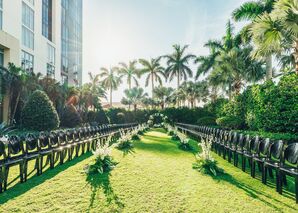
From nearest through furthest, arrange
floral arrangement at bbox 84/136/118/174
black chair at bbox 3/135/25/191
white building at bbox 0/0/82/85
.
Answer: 1. black chair at bbox 3/135/25/191
2. floral arrangement at bbox 84/136/118/174
3. white building at bbox 0/0/82/85

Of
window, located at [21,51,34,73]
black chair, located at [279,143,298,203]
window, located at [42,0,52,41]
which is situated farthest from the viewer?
window, located at [42,0,52,41]

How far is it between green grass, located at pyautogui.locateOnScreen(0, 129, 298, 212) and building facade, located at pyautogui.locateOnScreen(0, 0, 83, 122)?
1566cm

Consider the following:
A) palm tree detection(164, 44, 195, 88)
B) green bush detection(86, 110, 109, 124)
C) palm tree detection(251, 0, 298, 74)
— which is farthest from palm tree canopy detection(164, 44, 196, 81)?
palm tree detection(251, 0, 298, 74)

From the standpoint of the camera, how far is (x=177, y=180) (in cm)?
529

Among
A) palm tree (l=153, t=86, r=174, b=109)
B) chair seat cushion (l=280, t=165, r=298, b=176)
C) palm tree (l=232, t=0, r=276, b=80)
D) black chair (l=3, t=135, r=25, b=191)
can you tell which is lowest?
chair seat cushion (l=280, t=165, r=298, b=176)

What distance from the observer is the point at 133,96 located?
178 ft

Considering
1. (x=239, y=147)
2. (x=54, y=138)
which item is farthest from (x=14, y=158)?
(x=239, y=147)

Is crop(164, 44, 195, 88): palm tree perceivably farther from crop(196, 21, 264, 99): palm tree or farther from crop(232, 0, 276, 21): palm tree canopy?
crop(232, 0, 276, 21): palm tree canopy

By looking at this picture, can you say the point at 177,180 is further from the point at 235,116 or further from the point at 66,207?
the point at 235,116

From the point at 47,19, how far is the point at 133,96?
88.6ft

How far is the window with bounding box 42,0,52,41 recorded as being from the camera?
29.1 m

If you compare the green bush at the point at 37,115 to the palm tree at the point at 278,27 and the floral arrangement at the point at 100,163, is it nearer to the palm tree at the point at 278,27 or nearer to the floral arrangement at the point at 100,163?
the floral arrangement at the point at 100,163

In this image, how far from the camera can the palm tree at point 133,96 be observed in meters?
53.6

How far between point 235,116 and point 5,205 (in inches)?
663
